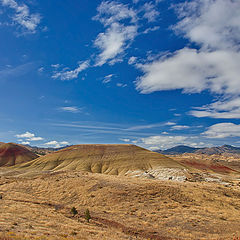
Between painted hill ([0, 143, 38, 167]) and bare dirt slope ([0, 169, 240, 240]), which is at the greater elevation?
painted hill ([0, 143, 38, 167])

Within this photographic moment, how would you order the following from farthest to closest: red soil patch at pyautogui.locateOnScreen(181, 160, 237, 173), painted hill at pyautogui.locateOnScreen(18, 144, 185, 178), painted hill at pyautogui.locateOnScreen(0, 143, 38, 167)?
painted hill at pyautogui.locateOnScreen(0, 143, 38, 167) < red soil patch at pyautogui.locateOnScreen(181, 160, 237, 173) < painted hill at pyautogui.locateOnScreen(18, 144, 185, 178)

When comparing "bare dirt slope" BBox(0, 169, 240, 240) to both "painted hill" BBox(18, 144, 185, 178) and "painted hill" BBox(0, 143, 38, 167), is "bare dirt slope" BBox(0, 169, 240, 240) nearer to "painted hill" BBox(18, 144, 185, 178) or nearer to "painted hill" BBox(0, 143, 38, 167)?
"painted hill" BBox(18, 144, 185, 178)

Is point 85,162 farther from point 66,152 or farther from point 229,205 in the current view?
point 229,205

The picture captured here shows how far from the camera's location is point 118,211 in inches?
1259

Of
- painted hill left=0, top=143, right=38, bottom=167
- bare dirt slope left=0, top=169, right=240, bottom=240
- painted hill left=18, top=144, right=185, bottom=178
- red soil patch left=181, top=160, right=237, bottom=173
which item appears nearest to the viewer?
bare dirt slope left=0, top=169, right=240, bottom=240

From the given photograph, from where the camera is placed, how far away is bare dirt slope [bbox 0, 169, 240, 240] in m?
20.1

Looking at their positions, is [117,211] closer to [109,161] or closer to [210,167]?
[109,161]

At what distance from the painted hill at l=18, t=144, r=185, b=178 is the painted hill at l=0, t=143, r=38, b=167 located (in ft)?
174

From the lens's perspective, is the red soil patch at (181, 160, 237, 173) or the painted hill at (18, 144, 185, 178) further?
the red soil patch at (181, 160, 237, 173)

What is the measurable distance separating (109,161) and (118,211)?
3311 inches

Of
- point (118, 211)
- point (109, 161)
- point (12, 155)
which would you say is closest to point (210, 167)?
point (109, 161)

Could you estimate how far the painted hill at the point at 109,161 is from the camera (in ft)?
326

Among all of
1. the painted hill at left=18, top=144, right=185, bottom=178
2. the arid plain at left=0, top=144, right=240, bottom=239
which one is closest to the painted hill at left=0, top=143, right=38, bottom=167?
the painted hill at left=18, top=144, right=185, bottom=178

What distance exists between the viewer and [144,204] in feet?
114
